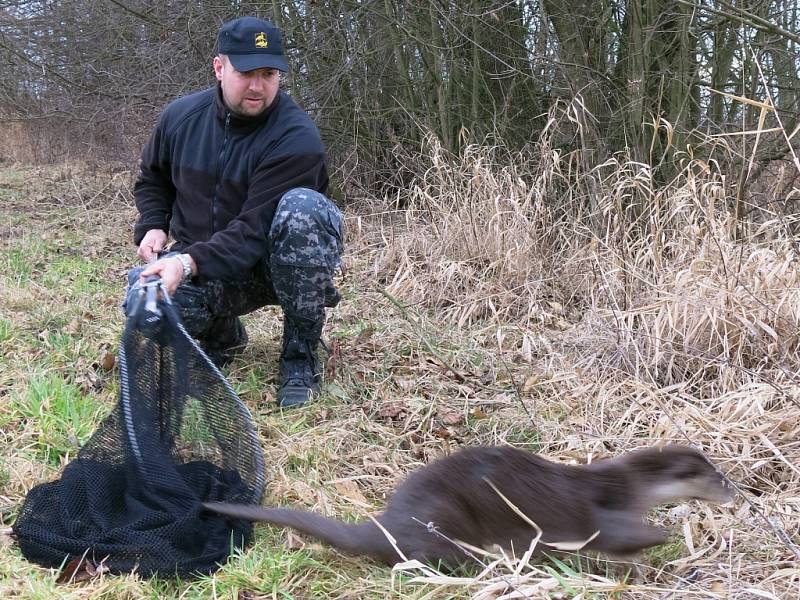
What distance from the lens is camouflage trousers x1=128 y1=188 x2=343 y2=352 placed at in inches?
128

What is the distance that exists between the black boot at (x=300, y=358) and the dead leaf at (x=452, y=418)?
60 cm

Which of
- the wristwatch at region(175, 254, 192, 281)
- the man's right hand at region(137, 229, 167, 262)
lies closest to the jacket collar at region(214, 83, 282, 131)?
the man's right hand at region(137, 229, 167, 262)

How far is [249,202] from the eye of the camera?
3287mm

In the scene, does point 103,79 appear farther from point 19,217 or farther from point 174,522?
point 174,522

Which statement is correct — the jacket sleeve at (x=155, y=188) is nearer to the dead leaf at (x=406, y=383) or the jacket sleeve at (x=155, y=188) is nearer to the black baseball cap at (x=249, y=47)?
the black baseball cap at (x=249, y=47)

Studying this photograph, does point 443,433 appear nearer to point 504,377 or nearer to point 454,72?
point 504,377

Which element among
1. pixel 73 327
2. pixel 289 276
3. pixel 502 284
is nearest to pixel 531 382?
pixel 289 276

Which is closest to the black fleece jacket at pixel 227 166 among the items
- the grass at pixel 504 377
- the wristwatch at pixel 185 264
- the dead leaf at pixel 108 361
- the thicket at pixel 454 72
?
the wristwatch at pixel 185 264

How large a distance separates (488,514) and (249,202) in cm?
181

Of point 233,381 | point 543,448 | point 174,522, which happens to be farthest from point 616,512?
point 233,381

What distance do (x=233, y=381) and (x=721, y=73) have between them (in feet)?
14.0

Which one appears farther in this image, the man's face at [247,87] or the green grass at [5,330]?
the green grass at [5,330]

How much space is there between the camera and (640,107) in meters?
5.54

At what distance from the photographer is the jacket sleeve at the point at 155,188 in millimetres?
3545
